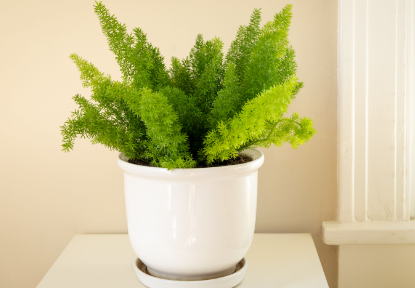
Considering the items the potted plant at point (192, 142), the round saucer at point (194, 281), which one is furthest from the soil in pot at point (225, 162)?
the round saucer at point (194, 281)

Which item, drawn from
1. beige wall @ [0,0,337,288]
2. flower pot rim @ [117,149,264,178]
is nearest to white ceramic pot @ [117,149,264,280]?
flower pot rim @ [117,149,264,178]

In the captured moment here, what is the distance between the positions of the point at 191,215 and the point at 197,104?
0.14m

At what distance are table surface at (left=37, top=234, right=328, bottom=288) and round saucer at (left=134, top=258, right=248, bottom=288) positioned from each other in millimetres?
17

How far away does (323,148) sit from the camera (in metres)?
0.73

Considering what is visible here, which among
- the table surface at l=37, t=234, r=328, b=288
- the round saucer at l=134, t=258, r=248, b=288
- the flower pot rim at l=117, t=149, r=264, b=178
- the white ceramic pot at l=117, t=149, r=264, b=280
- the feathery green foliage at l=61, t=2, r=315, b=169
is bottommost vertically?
the table surface at l=37, t=234, r=328, b=288

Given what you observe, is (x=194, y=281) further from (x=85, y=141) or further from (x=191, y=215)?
(x=85, y=141)

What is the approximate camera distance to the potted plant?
17.9 inches

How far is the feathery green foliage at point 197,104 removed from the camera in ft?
1.40

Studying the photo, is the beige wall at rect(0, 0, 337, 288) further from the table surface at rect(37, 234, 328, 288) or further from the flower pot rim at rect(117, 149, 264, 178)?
the flower pot rim at rect(117, 149, 264, 178)

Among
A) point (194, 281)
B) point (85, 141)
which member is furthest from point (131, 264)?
point (85, 141)

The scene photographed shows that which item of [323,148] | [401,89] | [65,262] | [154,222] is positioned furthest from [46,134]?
[401,89]

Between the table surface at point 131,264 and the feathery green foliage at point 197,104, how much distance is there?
201 millimetres

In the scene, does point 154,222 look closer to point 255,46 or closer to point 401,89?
point 255,46

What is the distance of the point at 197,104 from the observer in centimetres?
50
